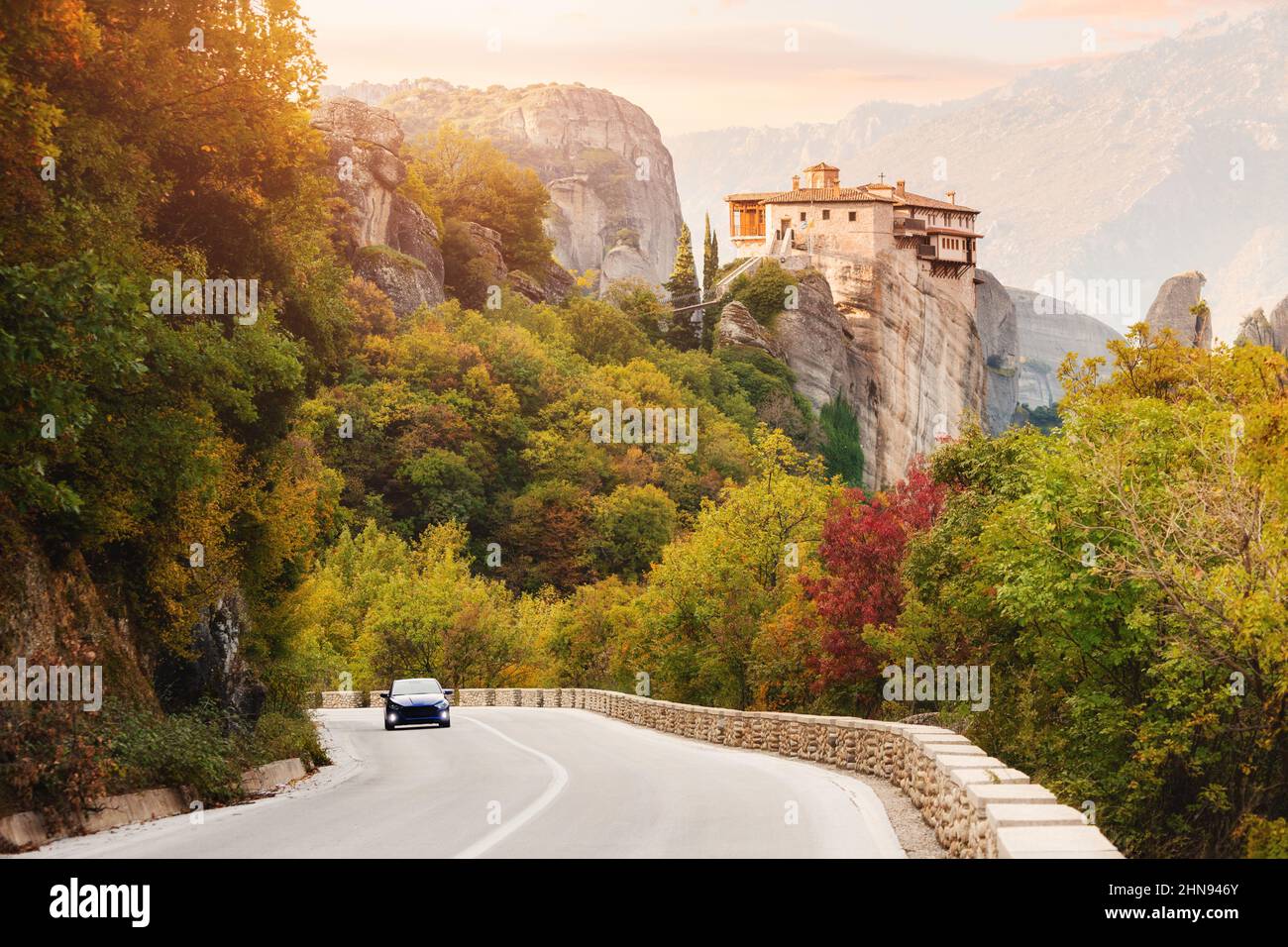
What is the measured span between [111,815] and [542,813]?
184 inches

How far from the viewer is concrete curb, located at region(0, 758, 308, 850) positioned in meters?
13.7

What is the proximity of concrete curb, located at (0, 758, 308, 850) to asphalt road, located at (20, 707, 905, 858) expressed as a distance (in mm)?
264

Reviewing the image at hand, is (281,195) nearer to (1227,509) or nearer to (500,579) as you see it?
(1227,509)

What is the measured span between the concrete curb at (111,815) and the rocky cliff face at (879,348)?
339ft

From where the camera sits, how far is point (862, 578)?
3791cm

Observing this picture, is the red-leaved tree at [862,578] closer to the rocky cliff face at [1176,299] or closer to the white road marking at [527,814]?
the white road marking at [527,814]

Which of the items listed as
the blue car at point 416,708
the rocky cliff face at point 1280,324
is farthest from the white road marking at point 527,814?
the rocky cliff face at point 1280,324

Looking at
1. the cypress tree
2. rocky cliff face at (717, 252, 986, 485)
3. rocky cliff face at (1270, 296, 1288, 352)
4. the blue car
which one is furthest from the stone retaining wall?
the cypress tree

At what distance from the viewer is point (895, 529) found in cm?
3803

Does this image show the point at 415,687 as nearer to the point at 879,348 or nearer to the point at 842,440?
the point at 842,440

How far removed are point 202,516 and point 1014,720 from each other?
18671 millimetres

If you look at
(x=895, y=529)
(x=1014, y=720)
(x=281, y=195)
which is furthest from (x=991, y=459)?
(x=281, y=195)

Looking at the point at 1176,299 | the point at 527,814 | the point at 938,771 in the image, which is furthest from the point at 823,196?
the point at 527,814
